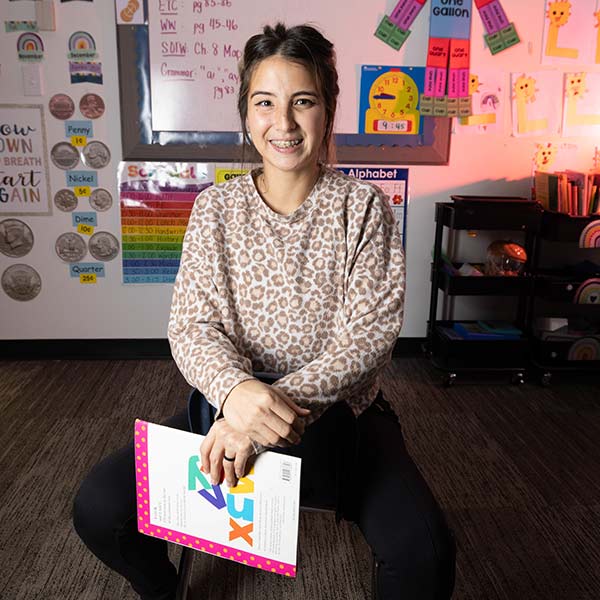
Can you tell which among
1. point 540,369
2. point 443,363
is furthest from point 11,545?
point 540,369

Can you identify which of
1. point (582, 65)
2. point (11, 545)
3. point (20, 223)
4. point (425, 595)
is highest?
point (582, 65)

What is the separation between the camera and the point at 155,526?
104cm

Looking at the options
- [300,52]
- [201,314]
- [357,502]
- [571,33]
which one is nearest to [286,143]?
[300,52]

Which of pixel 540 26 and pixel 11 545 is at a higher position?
pixel 540 26

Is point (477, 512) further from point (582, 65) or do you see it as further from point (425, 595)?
point (582, 65)

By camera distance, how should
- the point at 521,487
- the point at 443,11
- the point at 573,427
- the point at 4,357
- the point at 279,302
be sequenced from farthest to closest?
the point at 4,357 → the point at 443,11 → the point at 573,427 → the point at 521,487 → the point at 279,302

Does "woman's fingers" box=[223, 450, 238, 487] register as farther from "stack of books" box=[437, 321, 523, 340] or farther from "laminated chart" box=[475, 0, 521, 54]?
"laminated chart" box=[475, 0, 521, 54]

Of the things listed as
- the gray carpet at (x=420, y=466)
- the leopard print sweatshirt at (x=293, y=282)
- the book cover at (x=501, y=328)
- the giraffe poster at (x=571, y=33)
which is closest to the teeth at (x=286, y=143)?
the leopard print sweatshirt at (x=293, y=282)

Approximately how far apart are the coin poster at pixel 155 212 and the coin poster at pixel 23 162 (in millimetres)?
357

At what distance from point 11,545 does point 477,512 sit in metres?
1.30

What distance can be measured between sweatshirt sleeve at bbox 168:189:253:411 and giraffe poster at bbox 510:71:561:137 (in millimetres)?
2010

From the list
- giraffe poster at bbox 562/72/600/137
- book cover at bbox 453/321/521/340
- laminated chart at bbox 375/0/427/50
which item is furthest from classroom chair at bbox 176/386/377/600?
giraffe poster at bbox 562/72/600/137

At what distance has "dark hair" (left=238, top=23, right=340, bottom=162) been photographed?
1114 mm

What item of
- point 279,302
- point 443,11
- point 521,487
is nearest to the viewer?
point 279,302
